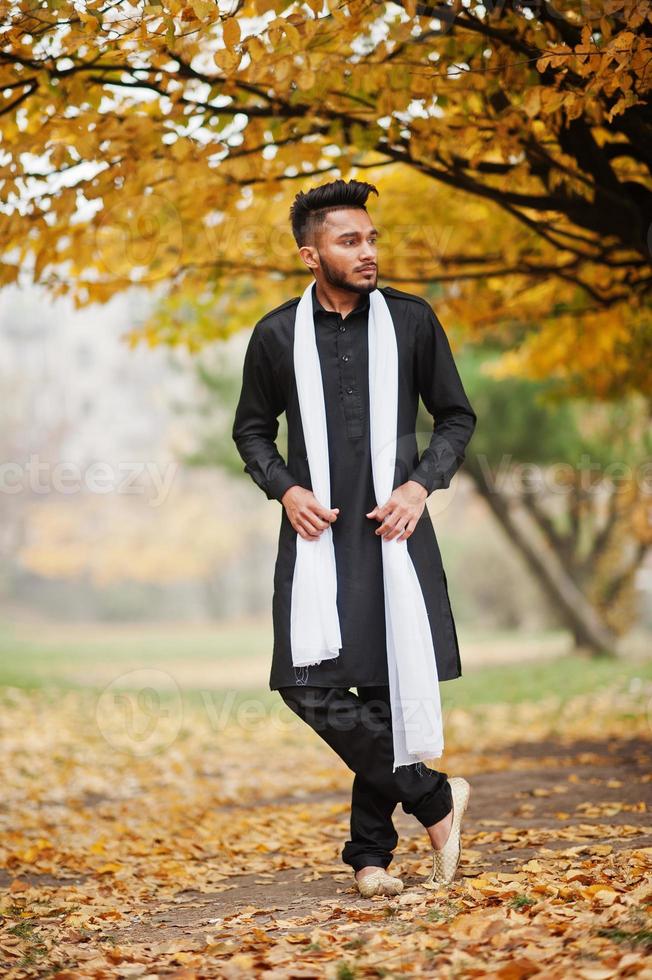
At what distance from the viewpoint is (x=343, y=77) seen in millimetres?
5180

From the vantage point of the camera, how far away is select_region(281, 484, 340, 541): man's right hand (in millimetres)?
3588

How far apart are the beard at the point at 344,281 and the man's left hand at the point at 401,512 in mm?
660

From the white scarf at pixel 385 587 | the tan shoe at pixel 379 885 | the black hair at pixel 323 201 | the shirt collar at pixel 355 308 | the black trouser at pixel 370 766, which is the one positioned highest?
the black hair at pixel 323 201

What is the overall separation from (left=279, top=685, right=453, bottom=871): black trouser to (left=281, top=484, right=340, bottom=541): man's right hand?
0.51 metres

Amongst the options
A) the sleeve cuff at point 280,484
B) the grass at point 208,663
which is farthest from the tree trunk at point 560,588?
the sleeve cuff at point 280,484

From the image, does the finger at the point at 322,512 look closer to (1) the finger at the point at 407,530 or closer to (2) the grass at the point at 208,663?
(1) the finger at the point at 407,530

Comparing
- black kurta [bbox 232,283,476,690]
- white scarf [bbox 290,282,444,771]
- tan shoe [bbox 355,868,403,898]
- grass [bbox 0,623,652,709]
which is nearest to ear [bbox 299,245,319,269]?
black kurta [bbox 232,283,476,690]

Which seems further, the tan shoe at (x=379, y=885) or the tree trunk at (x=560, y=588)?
the tree trunk at (x=560, y=588)

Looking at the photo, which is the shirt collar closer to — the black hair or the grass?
the black hair

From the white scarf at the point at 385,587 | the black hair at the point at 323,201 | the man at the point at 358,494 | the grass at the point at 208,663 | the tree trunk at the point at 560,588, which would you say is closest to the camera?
the white scarf at the point at 385,587

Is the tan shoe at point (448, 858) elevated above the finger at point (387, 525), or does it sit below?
below

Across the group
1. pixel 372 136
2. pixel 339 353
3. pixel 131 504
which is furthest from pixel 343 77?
pixel 131 504

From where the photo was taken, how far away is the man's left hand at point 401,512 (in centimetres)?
358

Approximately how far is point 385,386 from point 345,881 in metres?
1.86
